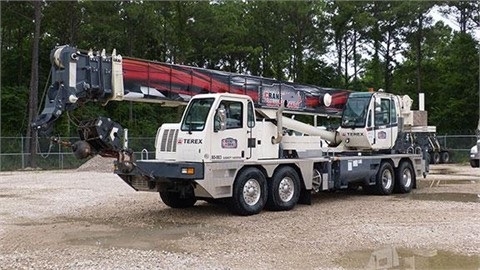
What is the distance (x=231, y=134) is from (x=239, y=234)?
2.82m

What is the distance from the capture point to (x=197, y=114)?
1229 cm

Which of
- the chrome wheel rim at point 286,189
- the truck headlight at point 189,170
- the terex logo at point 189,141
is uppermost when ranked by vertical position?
the terex logo at point 189,141

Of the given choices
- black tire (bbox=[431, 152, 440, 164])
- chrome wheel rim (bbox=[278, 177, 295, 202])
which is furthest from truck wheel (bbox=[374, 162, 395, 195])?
black tire (bbox=[431, 152, 440, 164])

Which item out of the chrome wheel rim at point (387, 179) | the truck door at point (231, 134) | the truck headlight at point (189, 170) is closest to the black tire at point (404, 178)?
the chrome wheel rim at point (387, 179)

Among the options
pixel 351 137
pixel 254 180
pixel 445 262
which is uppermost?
pixel 351 137

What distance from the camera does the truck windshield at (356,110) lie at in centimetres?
1691

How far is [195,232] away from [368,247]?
3258 mm

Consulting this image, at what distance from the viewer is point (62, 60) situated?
10797 millimetres

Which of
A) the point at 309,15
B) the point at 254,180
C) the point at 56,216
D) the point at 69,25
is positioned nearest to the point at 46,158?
the point at 69,25

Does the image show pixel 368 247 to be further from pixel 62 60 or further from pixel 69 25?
pixel 69 25

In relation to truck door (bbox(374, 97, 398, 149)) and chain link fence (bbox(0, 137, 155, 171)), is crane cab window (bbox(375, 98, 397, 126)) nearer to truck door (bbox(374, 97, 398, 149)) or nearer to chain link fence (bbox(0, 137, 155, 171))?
truck door (bbox(374, 97, 398, 149))

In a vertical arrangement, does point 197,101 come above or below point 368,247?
above

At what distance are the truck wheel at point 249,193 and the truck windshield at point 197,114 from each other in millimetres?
1415

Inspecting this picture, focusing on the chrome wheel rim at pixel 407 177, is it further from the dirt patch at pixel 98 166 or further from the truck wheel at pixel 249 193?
the dirt patch at pixel 98 166
